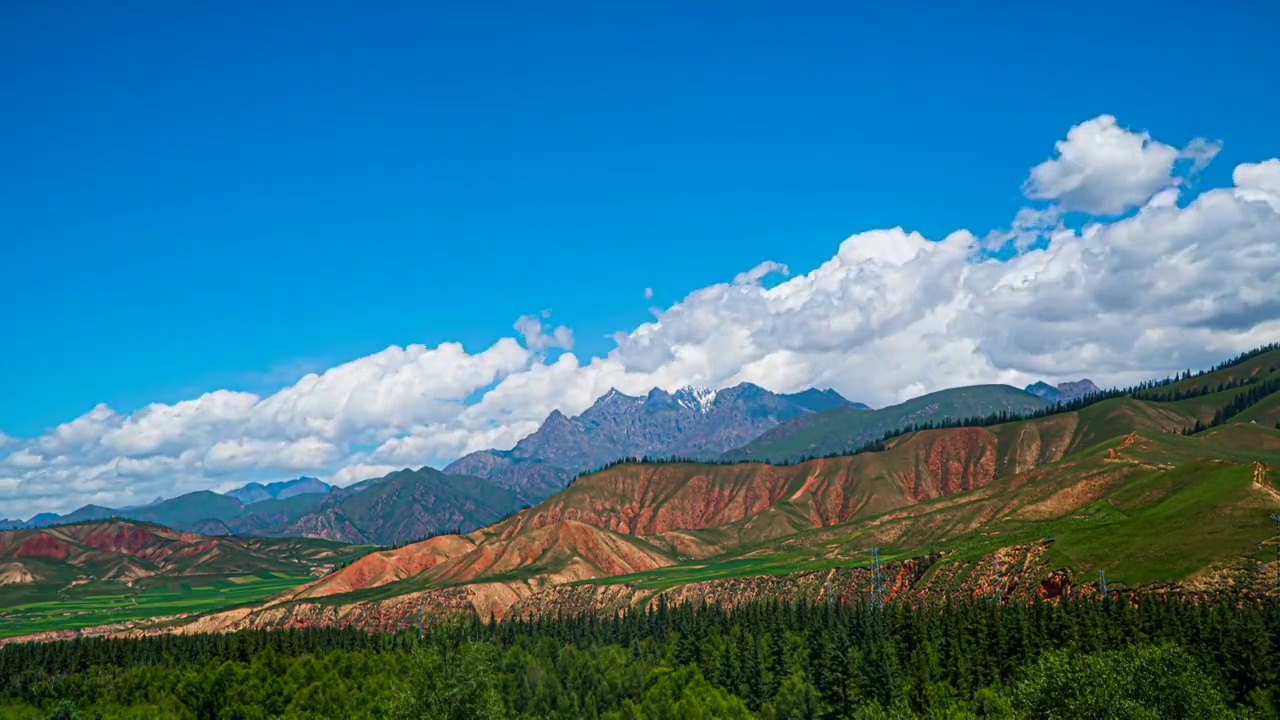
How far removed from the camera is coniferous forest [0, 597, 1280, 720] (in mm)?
77375

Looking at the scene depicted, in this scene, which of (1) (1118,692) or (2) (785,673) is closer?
(1) (1118,692)

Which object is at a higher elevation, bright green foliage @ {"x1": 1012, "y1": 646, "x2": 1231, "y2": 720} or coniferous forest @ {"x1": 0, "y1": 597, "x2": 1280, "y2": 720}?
bright green foliage @ {"x1": 1012, "y1": 646, "x2": 1231, "y2": 720}

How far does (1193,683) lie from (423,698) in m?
65.2

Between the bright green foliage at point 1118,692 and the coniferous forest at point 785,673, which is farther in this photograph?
the coniferous forest at point 785,673

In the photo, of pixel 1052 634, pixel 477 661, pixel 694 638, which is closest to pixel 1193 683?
pixel 1052 634

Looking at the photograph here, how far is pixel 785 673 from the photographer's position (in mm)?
145125

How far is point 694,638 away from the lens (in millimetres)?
167500

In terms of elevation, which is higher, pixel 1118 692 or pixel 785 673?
pixel 1118 692

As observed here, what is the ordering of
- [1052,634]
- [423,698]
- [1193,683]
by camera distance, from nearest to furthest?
[423,698]
[1193,683]
[1052,634]

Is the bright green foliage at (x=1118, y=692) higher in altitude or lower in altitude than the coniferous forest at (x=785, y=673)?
higher

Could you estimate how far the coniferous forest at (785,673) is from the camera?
254ft

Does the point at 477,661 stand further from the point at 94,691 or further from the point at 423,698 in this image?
the point at 94,691

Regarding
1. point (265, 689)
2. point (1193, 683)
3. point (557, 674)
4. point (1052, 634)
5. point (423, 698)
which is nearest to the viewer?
point (423, 698)

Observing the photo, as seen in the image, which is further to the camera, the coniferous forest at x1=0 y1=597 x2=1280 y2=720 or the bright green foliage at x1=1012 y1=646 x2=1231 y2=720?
the coniferous forest at x1=0 y1=597 x2=1280 y2=720
